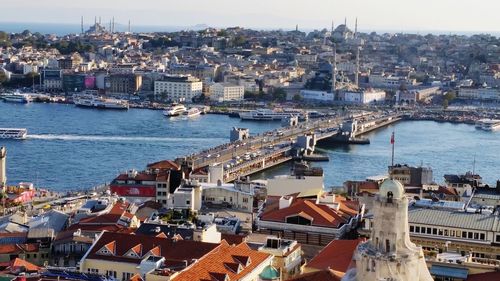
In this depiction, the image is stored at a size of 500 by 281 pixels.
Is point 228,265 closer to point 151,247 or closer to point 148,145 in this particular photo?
point 151,247

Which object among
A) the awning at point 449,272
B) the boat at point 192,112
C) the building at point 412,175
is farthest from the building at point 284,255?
the boat at point 192,112

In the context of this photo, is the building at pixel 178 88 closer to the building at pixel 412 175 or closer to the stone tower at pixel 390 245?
the building at pixel 412 175

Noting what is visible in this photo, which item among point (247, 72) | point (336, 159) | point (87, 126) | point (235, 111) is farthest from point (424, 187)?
point (247, 72)

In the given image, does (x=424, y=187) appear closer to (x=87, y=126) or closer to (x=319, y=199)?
(x=319, y=199)

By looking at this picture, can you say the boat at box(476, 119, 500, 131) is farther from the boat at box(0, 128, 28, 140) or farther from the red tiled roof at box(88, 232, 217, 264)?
the red tiled roof at box(88, 232, 217, 264)

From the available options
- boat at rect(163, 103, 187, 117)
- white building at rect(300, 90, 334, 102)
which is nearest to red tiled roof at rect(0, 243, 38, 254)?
boat at rect(163, 103, 187, 117)

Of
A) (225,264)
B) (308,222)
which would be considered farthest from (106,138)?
(225,264)

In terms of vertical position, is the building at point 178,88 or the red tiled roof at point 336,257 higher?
the red tiled roof at point 336,257
